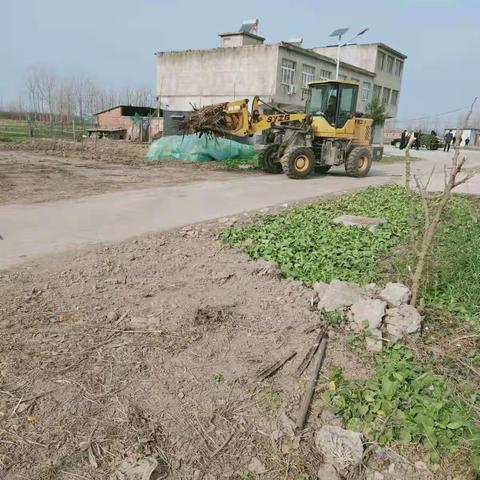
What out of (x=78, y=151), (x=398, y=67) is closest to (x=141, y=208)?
(x=78, y=151)

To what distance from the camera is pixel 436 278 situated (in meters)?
5.09

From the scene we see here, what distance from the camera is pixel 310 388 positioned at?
333cm

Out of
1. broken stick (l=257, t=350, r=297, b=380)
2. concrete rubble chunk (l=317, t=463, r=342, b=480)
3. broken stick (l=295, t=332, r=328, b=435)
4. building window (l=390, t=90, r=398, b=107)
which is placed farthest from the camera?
building window (l=390, t=90, r=398, b=107)

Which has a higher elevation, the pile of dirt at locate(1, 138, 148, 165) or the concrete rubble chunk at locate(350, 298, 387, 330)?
the concrete rubble chunk at locate(350, 298, 387, 330)

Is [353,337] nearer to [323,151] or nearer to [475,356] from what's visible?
[475,356]

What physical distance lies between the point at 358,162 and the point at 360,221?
8.68m

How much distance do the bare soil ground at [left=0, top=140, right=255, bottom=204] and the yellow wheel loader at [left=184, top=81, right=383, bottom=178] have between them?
1714mm

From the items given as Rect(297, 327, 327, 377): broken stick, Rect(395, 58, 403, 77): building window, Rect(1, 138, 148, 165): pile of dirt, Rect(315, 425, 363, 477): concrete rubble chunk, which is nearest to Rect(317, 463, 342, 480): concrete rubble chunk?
Rect(315, 425, 363, 477): concrete rubble chunk

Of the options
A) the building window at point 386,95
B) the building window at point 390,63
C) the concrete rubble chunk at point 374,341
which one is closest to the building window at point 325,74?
the building window at point 386,95

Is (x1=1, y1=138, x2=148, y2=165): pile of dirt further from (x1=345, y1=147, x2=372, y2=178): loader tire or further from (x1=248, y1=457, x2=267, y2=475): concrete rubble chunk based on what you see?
(x1=248, y1=457, x2=267, y2=475): concrete rubble chunk

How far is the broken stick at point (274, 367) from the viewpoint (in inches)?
138

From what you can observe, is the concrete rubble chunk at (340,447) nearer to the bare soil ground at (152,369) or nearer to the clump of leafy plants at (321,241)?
the bare soil ground at (152,369)

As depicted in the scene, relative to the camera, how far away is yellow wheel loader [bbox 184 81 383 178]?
46.5 ft

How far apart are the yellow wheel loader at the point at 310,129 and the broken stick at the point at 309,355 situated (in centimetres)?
1080
